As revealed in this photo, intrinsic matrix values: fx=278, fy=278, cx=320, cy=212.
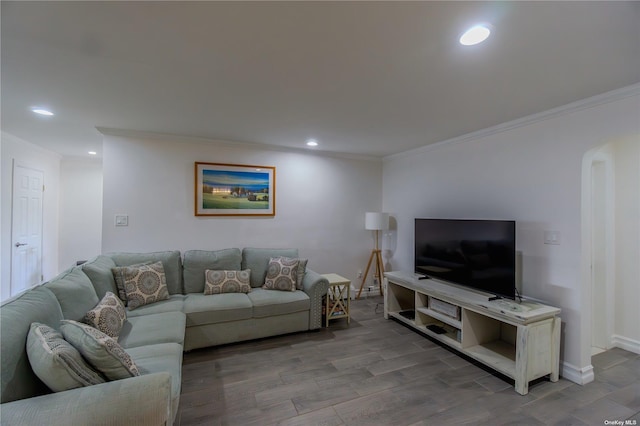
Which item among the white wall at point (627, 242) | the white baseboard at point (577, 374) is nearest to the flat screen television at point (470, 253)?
the white baseboard at point (577, 374)

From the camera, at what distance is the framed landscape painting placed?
→ 376 cm

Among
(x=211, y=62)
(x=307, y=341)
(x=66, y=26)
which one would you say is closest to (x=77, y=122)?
(x=66, y=26)

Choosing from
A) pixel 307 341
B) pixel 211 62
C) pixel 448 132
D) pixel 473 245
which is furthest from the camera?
pixel 448 132

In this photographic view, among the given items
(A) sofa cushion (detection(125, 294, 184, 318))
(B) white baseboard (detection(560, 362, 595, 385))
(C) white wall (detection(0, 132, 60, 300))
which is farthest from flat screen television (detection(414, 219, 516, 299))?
(C) white wall (detection(0, 132, 60, 300))

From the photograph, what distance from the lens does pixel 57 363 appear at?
3.96 feet

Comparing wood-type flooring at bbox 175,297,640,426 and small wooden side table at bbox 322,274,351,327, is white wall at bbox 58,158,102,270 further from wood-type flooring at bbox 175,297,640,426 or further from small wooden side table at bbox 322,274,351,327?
small wooden side table at bbox 322,274,351,327

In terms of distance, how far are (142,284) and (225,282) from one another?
0.83 m

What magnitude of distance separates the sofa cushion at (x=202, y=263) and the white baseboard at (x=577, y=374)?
11.3 feet

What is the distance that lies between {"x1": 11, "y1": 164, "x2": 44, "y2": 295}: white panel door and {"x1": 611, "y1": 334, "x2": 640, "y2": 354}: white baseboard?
742 cm

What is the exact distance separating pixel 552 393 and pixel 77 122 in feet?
17.2

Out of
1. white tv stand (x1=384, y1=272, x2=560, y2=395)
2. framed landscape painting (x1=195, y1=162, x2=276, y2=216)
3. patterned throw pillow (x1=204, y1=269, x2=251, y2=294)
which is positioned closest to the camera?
white tv stand (x1=384, y1=272, x2=560, y2=395)

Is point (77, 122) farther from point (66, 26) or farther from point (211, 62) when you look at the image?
point (211, 62)

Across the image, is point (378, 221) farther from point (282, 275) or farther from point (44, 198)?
point (44, 198)

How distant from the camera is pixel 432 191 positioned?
3920 mm
